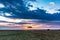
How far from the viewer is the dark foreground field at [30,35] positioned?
296cm

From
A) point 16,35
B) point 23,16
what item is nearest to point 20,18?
point 23,16

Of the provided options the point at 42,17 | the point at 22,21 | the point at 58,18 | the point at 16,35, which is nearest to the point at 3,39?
the point at 16,35

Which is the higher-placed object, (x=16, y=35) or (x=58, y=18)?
(x=58, y=18)

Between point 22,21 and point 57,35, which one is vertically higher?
point 22,21

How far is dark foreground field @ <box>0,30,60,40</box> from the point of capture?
117 inches

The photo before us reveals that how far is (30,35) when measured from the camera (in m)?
3.01

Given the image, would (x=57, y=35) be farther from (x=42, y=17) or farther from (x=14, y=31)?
(x=14, y=31)

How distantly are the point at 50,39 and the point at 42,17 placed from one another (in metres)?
0.37

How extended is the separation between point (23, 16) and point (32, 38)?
373mm

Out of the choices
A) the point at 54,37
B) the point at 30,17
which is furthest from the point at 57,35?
the point at 30,17

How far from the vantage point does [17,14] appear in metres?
3.00

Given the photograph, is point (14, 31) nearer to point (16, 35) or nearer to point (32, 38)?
point (16, 35)

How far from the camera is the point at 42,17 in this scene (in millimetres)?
3033

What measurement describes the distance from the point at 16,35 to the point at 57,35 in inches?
25.5
